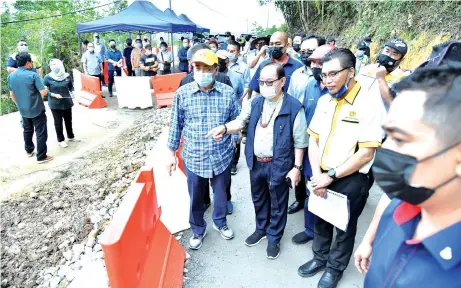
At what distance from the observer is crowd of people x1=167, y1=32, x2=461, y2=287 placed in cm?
103

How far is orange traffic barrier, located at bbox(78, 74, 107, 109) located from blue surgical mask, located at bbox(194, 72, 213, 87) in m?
8.15

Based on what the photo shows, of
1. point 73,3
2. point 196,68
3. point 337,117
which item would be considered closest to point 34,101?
point 196,68

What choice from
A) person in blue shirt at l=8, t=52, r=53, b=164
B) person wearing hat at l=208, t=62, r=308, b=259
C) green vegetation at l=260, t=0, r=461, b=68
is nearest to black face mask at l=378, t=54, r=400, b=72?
person wearing hat at l=208, t=62, r=308, b=259

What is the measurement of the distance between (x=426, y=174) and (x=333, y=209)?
1.41m

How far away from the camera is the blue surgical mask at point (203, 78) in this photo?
2900mm

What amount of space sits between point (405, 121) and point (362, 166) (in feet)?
4.46

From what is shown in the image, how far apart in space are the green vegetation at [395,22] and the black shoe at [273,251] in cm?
836

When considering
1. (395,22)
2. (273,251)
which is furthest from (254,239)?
(395,22)

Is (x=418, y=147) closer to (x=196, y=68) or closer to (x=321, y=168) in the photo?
(x=321, y=168)

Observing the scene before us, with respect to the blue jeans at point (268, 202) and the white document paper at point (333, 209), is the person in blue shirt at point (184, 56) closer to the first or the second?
the blue jeans at point (268, 202)

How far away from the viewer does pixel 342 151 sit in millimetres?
2299

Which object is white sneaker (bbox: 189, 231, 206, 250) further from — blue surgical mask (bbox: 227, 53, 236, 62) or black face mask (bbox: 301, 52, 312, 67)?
blue surgical mask (bbox: 227, 53, 236, 62)

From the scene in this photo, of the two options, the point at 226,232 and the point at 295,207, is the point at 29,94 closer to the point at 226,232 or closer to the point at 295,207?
the point at 226,232

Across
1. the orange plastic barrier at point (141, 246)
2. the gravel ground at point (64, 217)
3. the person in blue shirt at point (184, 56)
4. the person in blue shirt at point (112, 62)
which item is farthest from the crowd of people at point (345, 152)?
the person in blue shirt at point (184, 56)
